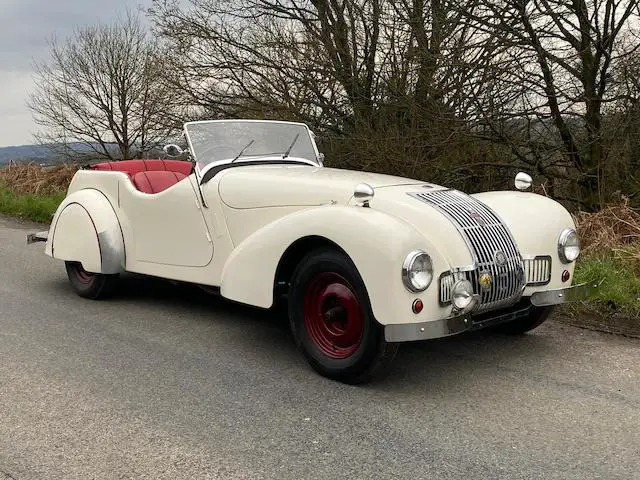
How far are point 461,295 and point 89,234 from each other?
11.4 ft

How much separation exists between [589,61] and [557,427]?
6.07 meters

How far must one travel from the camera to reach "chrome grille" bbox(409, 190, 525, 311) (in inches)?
146

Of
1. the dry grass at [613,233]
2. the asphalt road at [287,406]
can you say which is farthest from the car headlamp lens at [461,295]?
the dry grass at [613,233]

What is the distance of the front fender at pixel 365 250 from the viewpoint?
3420mm

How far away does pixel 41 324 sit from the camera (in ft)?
16.7

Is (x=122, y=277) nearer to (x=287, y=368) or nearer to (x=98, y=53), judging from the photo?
(x=287, y=368)

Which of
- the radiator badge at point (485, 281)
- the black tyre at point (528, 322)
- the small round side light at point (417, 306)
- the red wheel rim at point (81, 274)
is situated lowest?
the black tyre at point (528, 322)

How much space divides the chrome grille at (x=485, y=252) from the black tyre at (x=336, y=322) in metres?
0.46

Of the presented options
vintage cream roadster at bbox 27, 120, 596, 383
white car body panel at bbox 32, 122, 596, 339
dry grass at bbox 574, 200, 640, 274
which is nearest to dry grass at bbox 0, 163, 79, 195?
white car body panel at bbox 32, 122, 596, 339

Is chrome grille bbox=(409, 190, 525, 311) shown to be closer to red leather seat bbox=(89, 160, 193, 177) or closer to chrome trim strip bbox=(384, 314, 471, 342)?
chrome trim strip bbox=(384, 314, 471, 342)

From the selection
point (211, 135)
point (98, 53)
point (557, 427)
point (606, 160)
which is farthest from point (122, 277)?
point (98, 53)

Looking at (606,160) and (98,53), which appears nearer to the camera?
(606,160)

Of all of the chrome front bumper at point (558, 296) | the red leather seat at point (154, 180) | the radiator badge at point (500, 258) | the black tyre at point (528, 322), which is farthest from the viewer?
the red leather seat at point (154, 180)

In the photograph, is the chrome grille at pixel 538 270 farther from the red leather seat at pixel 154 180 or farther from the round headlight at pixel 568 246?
the red leather seat at pixel 154 180
